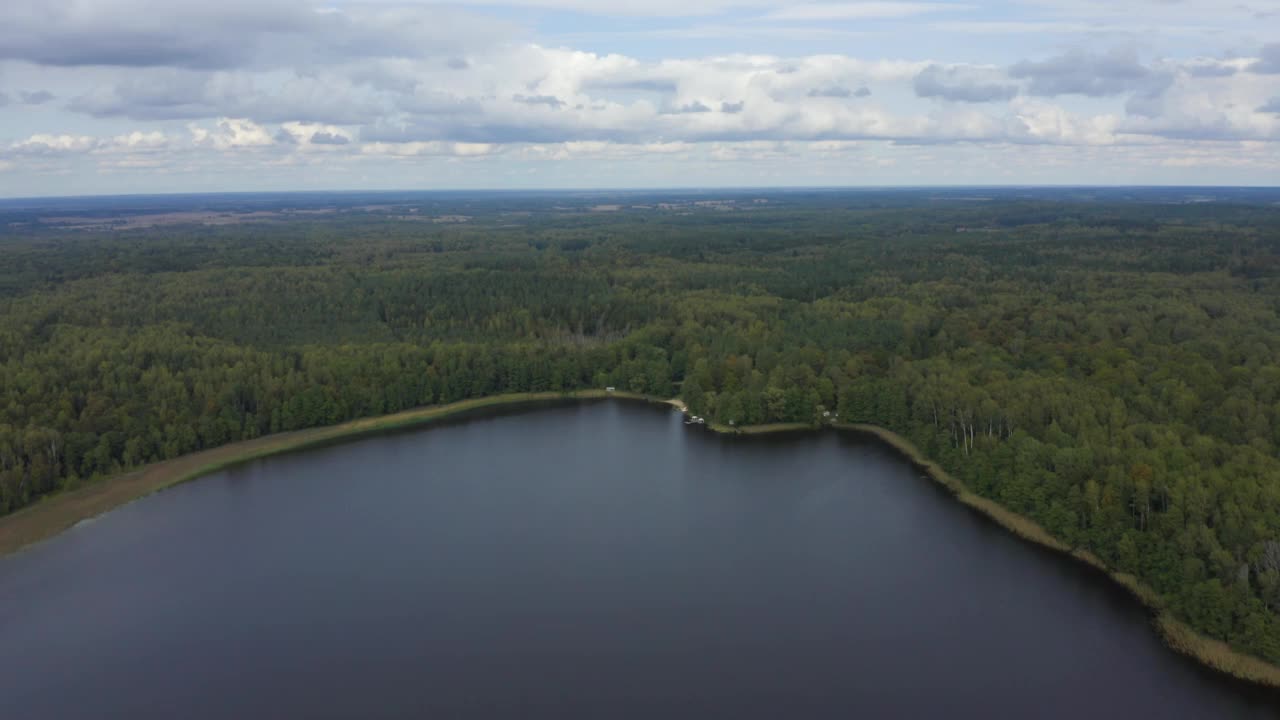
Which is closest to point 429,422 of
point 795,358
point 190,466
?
point 190,466

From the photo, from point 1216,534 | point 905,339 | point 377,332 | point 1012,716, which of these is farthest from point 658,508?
point 377,332

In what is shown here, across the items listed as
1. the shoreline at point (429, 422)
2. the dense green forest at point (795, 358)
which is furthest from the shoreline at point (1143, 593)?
the dense green forest at point (795, 358)

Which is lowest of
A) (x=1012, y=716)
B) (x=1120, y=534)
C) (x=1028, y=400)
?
(x=1012, y=716)

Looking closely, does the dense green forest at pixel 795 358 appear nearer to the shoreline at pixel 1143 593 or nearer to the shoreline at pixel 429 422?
the shoreline at pixel 1143 593

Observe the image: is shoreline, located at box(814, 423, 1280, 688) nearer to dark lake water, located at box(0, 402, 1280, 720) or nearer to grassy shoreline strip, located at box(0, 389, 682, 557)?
dark lake water, located at box(0, 402, 1280, 720)

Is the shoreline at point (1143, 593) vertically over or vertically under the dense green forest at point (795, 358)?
under

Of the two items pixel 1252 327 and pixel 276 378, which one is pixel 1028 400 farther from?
pixel 276 378

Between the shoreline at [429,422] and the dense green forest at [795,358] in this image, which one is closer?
the shoreline at [429,422]
